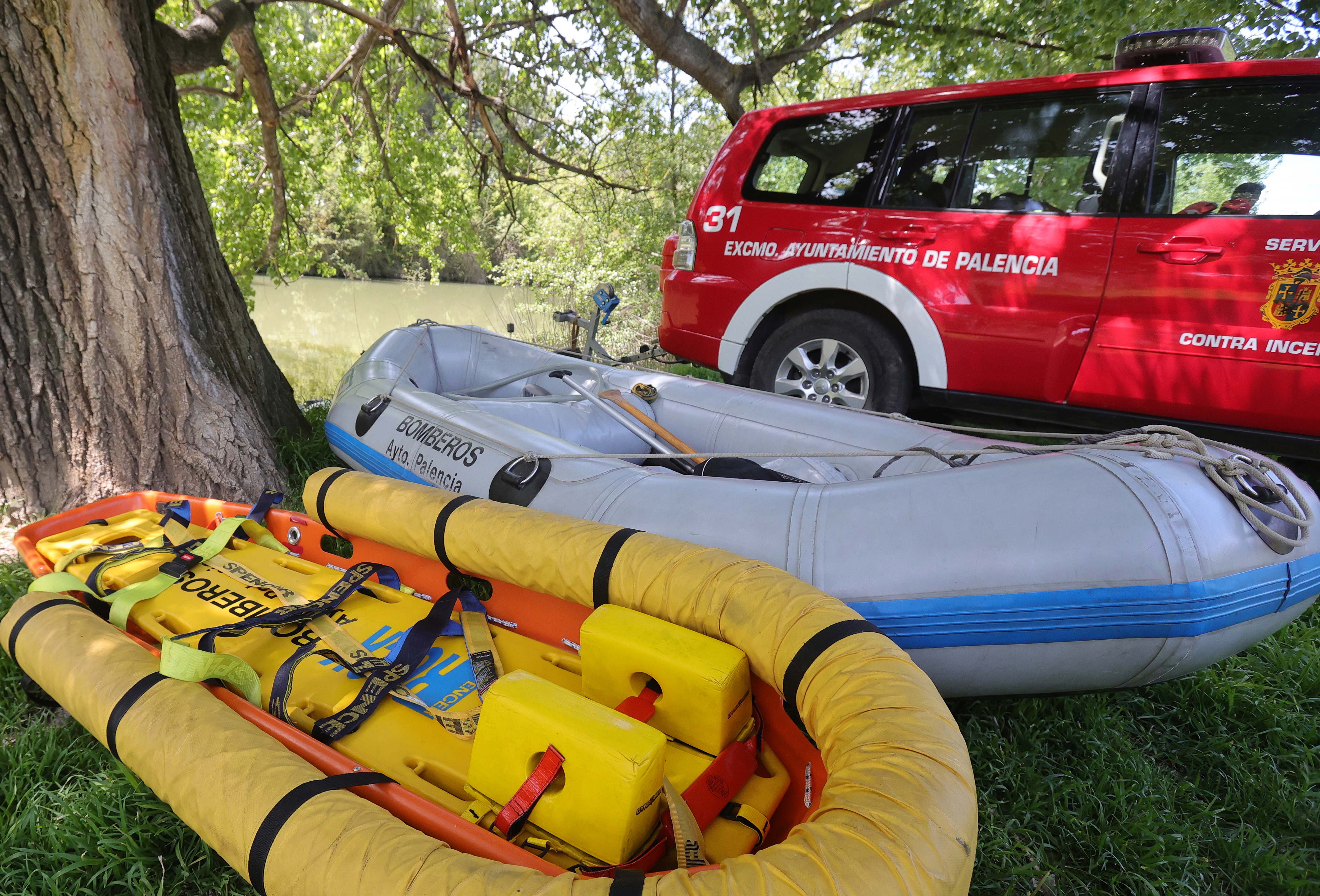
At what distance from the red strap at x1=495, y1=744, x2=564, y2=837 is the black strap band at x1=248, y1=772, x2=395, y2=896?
29cm

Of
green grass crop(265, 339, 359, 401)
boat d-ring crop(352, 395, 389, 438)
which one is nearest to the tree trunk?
boat d-ring crop(352, 395, 389, 438)

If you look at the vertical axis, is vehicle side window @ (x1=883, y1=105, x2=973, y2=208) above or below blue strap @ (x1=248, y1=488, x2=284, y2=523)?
above

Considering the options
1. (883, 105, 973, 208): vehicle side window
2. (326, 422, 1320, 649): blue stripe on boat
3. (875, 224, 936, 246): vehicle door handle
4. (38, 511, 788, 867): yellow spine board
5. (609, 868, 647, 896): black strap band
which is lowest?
(38, 511, 788, 867): yellow spine board

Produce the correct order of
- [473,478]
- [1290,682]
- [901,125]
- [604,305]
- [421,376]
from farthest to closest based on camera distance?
[604,305] < [421,376] < [901,125] < [473,478] < [1290,682]

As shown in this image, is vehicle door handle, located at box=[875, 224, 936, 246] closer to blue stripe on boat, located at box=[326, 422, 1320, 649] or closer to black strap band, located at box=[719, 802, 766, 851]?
blue stripe on boat, located at box=[326, 422, 1320, 649]

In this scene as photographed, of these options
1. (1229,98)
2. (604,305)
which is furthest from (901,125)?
(604,305)

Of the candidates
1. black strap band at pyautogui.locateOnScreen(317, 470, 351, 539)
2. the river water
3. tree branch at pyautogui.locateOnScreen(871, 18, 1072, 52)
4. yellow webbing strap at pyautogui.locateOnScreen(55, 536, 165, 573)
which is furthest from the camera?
the river water

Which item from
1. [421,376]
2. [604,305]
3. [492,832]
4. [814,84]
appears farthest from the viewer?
[814,84]

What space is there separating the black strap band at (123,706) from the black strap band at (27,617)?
0.54m

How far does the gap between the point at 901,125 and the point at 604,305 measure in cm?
198

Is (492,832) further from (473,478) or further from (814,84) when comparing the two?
(814,84)

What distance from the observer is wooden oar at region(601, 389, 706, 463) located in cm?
310

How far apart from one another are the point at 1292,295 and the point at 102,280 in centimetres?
472

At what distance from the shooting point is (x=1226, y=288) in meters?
2.70
